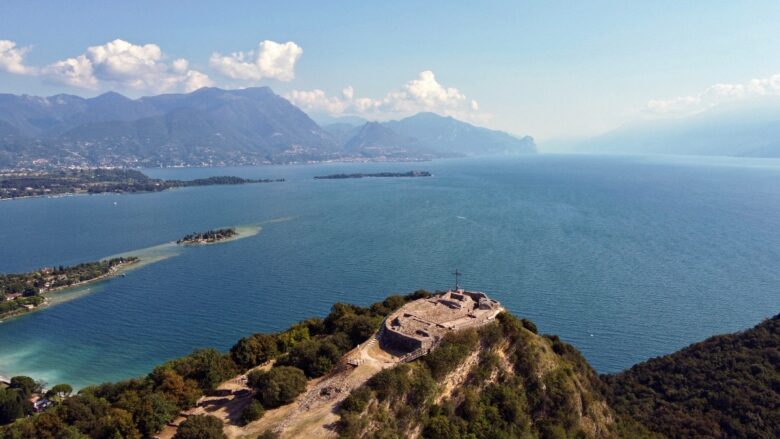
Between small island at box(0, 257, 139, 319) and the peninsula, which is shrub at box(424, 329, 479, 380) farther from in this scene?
small island at box(0, 257, 139, 319)

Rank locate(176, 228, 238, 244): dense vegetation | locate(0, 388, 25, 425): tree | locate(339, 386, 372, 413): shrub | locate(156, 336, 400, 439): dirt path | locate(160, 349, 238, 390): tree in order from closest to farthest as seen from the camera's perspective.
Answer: locate(156, 336, 400, 439): dirt path → locate(339, 386, 372, 413): shrub → locate(160, 349, 238, 390): tree → locate(0, 388, 25, 425): tree → locate(176, 228, 238, 244): dense vegetation

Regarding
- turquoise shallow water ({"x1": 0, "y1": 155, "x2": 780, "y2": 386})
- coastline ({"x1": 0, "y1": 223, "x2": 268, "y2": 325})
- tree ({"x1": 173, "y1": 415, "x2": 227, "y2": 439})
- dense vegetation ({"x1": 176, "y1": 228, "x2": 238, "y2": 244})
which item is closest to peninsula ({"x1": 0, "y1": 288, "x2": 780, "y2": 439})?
tree ({"x1": 173, "y1": 415, "x2": 227, "y2": 439})

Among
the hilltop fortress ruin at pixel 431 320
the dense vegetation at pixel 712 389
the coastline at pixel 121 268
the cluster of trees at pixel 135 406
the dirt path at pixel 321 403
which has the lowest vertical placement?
the dense vegetation at pixel 712 389

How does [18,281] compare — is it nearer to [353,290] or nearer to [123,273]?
[123,273]

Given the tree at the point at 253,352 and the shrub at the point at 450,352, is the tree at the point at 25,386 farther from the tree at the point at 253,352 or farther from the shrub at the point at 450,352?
the shrub at the point at 450,352

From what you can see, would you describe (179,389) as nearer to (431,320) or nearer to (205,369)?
(205,369)

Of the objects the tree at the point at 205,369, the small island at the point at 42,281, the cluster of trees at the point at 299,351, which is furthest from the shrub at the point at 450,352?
the small island at the point at 42,281

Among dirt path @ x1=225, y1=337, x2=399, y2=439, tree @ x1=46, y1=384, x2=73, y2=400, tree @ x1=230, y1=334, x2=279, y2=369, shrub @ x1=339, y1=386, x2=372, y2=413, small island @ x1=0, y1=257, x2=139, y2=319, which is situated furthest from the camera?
small island @ x1=0, y1=257, x2=139, y2=319
